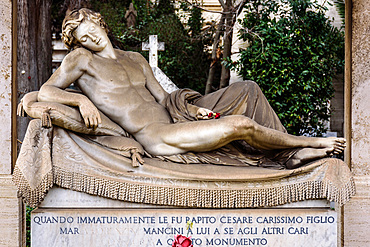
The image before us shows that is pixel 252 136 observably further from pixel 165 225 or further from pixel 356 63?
pixel 356 63

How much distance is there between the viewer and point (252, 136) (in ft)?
15.3

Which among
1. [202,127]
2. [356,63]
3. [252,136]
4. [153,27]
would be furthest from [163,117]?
[153,27]

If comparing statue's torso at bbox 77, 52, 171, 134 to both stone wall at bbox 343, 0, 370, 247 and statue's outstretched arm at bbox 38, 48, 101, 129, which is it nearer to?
statue's outstretched arm at bbox 38, 48, 101, 129

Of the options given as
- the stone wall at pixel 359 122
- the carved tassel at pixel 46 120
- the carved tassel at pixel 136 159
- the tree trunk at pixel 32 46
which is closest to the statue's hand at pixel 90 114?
the carved tassel at pixel 46 120

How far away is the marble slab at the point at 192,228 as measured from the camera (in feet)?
14.6

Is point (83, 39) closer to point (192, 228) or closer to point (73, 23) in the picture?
point (73, 23)

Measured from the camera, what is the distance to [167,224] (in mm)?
4512

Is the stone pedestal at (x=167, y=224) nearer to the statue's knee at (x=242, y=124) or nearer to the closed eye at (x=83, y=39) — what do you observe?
the statue's knee at (x=242, y=124)

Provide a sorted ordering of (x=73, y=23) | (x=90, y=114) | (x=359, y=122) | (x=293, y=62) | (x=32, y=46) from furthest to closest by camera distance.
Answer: (x=32, y=46) → (x=293, y=62) → (x=359, y=122) → (x=73, y=23) → (x=90, y=114)

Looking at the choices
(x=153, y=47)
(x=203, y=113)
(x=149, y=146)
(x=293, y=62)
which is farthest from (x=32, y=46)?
(x=203, y=113)

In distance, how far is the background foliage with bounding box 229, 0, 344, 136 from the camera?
8219mm

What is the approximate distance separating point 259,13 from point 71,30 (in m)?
4.30

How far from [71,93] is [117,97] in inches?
16.9

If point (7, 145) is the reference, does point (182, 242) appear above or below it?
below
